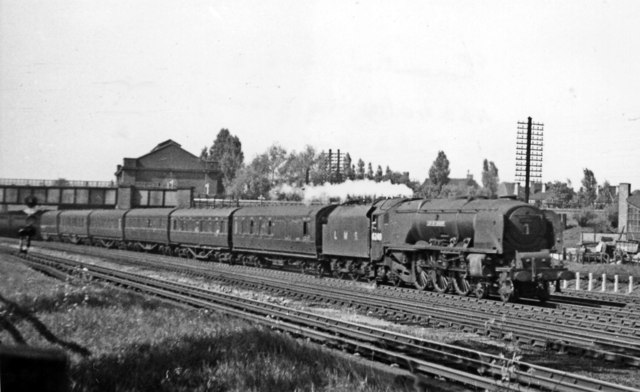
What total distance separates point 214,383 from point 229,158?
106m

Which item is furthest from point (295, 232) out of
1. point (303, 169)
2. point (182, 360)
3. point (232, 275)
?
point (303, 169)

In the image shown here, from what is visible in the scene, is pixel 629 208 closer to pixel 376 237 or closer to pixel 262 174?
pixel 262 174

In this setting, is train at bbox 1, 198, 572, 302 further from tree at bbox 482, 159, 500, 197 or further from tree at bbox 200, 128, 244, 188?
tree at bbox 482, 159, 500, 197

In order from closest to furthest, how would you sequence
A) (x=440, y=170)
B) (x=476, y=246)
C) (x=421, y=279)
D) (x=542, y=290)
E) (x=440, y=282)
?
(x=542, y=290) < (x=476, y=246) < (x=440, y=282) < (x=421, y=279) < (x=440, y=170)

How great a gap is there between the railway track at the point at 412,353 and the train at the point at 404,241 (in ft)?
20.8

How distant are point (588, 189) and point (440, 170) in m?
23.5

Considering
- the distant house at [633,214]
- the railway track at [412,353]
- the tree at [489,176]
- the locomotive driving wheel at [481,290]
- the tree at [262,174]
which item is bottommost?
the railway track at [412,353]

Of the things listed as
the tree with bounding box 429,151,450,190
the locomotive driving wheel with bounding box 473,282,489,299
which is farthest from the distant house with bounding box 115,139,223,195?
the locomotive driving wheel with bounding box 473,282,489,299

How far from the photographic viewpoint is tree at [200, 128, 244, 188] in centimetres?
11031

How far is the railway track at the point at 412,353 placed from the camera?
29.2 feet

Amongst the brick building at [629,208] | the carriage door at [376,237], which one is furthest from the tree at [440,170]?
the carriage door at [376,237]

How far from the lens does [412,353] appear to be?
11.2m

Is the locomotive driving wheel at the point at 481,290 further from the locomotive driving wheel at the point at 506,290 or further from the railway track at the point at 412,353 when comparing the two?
the railway track at the point at 412,353

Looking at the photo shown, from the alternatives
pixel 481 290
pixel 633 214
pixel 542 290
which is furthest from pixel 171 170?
pixel 542 290
